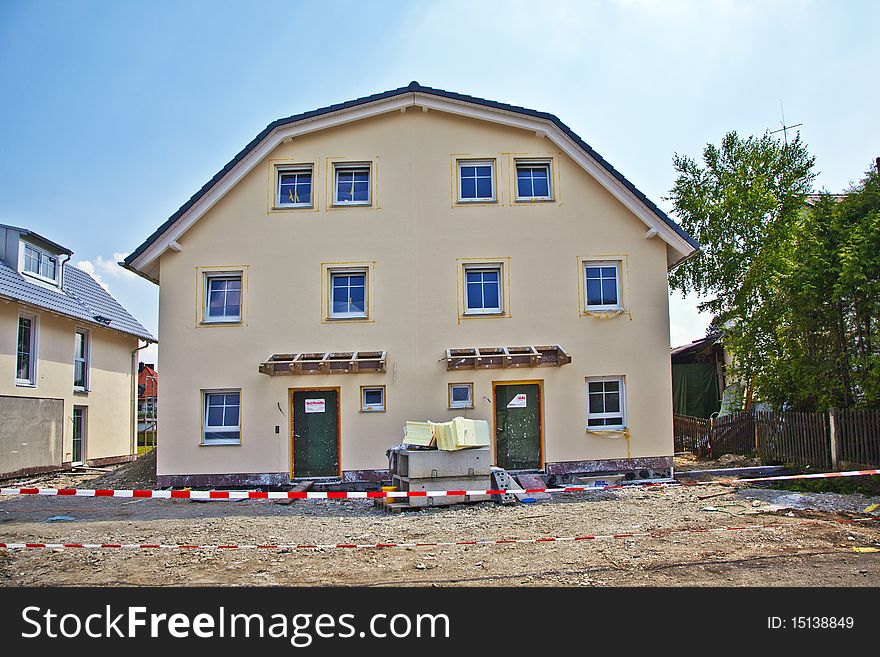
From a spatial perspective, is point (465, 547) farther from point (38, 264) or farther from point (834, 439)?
point (38, 264)

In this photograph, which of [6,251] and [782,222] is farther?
[782,222]

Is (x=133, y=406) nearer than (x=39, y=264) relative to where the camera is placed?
No

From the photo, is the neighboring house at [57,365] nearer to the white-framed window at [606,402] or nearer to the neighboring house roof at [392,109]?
the neighboring house roof at [392,109]

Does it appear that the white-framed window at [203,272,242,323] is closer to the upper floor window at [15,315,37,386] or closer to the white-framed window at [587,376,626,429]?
the upper floor window at [15,315,37,386]

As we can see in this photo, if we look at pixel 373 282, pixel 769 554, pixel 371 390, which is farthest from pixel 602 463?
pixel 769 554

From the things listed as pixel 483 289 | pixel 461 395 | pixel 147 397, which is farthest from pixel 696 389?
pixel 147 397

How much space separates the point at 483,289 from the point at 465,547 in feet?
29.2

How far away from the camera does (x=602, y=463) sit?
17.0 m

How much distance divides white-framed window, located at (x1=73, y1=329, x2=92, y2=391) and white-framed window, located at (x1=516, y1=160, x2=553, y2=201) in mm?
15458

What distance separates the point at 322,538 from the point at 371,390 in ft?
22.4

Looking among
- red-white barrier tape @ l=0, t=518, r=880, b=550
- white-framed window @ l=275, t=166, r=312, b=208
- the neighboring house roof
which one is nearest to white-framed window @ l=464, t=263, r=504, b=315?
the neighboring house roof

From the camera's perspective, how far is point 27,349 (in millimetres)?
21578
